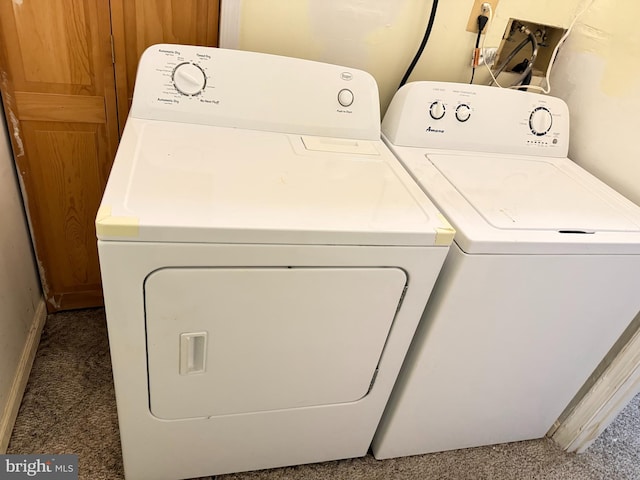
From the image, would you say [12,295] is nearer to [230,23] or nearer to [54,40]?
[54,40]

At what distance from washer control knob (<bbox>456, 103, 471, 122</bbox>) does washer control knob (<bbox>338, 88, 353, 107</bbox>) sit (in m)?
0.33

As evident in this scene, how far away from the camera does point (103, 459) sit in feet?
4.11

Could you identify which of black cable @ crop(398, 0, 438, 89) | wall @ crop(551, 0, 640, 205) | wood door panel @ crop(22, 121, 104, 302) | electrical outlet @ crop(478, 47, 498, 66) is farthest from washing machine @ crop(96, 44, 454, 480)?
wall @ crop(551, 0, 640, 205)

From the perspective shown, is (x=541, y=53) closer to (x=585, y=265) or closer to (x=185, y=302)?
(x=585, y=265)

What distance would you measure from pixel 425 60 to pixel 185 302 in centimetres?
110

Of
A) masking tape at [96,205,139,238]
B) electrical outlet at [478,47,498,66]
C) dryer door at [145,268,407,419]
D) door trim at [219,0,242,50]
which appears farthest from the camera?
electrical outlet at [478,47,498,66]

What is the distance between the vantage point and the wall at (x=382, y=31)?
51.9 inches

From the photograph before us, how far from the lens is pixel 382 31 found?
1.40 meters

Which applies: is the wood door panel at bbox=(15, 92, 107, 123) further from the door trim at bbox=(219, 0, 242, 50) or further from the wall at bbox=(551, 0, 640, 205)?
the wall at bbox=(551, 0, 640, 205)

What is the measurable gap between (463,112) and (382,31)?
13.9 inches

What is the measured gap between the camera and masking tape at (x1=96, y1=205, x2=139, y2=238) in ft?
2.50

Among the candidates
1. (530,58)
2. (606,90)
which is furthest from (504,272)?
(530,58)

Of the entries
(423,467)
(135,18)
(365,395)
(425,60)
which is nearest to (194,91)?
(135,18)

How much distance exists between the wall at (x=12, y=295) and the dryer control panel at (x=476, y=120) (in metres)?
1.12
